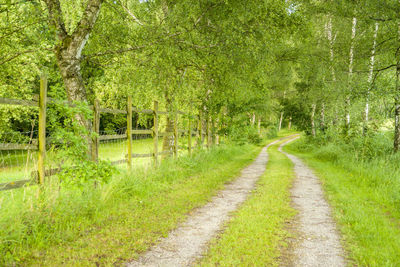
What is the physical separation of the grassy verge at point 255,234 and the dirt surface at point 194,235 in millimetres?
195

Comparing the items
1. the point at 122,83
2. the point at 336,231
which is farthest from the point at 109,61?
the point at 336,231

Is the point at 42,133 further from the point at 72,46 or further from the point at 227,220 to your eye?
the point at 227,220

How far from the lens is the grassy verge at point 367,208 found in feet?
13.6

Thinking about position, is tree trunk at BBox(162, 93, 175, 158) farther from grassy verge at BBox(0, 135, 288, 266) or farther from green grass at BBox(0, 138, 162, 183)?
grassy verge at BBox(0, 135, 288, 266)

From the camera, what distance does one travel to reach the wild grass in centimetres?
386

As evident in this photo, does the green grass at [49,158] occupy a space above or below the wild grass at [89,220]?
above

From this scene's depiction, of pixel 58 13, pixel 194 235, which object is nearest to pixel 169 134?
pixel 58 13

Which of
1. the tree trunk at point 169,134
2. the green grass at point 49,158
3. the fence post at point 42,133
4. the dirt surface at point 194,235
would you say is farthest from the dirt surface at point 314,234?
the tree trunk at point 169,134

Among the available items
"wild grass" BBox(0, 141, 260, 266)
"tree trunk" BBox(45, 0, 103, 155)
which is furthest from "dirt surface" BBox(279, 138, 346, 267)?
"tree trunk" BBox(45, 0, 103, 155)

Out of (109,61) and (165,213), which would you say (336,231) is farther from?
(109,61)

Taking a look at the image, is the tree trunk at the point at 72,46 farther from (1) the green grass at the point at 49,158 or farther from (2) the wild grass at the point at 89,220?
(2) the wild grass at the point at 89,220

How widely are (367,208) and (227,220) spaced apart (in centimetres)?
325

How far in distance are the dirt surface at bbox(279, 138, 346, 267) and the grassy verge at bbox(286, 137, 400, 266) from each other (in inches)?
7.3

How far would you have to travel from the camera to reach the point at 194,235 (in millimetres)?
4727
